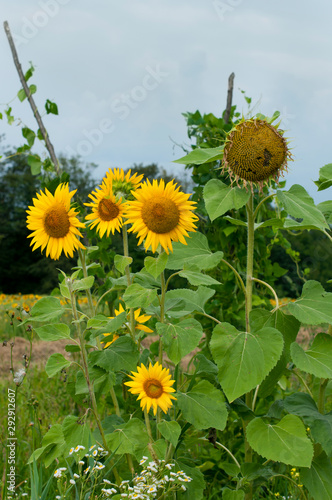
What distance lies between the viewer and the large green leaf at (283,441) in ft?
5.65

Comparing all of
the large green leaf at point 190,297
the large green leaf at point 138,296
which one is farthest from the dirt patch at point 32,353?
the large green leaf at point 138,296

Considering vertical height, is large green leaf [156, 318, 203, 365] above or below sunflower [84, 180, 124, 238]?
below

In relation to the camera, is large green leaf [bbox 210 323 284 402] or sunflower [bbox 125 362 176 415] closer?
large green leaf [bbox 210 323 284 402]

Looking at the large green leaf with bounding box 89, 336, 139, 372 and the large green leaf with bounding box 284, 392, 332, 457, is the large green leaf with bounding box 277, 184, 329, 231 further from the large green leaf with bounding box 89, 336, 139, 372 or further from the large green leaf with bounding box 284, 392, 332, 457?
the large green leaf with bounding box 89, 336, 139, 372

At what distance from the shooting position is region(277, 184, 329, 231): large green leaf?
1797 millimetres

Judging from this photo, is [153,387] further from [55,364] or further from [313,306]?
[313,306]

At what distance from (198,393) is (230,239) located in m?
1.46

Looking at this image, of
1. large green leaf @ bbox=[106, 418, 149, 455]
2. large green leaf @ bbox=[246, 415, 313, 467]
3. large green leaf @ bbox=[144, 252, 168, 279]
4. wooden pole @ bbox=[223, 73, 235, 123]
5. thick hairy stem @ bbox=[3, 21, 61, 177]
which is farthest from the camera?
wooden pole @ bbox=[223, 73, 235, 123]

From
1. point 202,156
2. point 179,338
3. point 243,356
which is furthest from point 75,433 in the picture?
point 202,156

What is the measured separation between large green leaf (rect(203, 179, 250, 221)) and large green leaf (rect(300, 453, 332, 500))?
113 cm

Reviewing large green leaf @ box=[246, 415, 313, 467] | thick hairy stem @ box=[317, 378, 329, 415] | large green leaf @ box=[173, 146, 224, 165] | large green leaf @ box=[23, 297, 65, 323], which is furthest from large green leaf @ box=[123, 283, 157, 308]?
thick hairy stem @ box=[317, 378, 329, 415]

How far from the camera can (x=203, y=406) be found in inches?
75.7

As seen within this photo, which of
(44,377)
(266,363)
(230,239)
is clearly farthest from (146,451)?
(44,377)

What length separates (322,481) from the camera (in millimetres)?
1959
